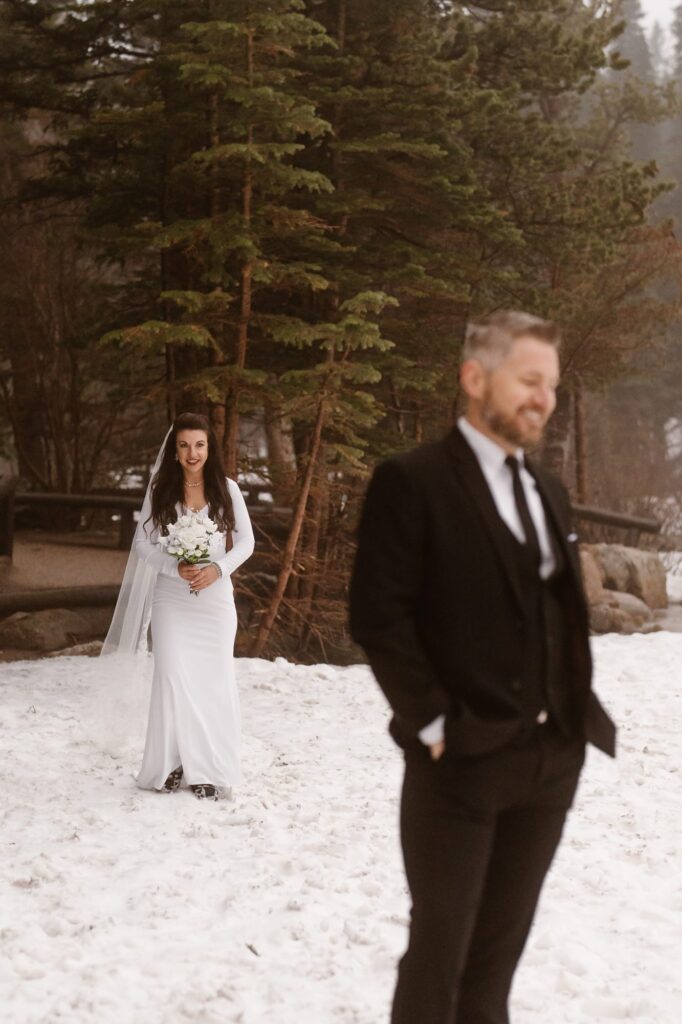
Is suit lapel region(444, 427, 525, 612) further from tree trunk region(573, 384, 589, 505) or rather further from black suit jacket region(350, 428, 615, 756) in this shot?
tree trunk region(573, 384, 589, 505)

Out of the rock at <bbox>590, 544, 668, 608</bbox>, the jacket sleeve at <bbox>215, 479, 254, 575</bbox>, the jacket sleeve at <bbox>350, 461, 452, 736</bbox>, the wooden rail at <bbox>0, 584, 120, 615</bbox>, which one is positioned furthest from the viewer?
the rock at <bbox>590, 544, 668, 608</bbox>

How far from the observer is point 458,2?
1555cm

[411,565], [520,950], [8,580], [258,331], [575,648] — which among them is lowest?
[8,580]

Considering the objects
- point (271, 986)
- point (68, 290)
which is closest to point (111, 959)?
point (271, 986)

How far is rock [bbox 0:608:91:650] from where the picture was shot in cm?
1355

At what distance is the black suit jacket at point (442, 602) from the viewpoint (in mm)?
2926

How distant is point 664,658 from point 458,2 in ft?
29.5

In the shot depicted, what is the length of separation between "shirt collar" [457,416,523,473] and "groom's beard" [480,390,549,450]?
0.05 m

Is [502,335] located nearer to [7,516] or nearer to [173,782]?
[173,782]

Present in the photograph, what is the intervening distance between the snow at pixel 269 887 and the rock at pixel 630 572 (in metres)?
10.9

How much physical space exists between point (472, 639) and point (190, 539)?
4311 millimetres

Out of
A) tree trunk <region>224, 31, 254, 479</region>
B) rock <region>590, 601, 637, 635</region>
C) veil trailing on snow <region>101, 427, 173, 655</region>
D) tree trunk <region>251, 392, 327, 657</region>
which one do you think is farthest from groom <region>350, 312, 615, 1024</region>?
rock <region>590, 601, 637, 635</region>

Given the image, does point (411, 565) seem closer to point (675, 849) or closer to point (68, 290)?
point (675, 849)

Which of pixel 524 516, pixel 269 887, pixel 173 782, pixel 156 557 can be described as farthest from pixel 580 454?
pixel 524 516
